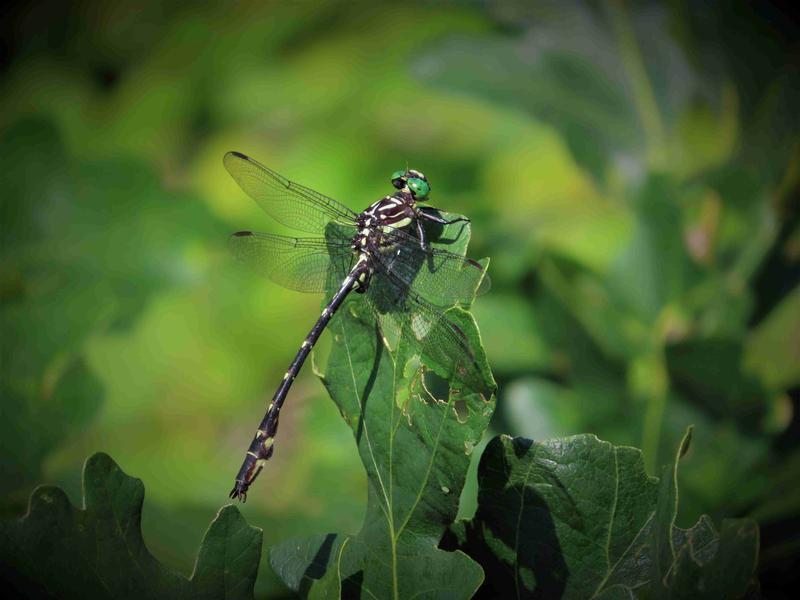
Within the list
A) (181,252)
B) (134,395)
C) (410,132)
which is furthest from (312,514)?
(410,132)

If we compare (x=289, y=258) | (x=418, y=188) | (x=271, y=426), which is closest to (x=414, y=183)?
(x=418, y=188)

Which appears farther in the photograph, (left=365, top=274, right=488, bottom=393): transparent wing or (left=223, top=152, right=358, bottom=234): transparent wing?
(left=223, top=152, right=358, bottom=234): transparent wing

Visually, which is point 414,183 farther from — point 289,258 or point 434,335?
point 434,335

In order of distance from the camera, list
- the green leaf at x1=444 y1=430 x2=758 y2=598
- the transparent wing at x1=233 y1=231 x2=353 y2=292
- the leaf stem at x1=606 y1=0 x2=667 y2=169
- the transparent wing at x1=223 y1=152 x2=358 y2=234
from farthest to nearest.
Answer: the leaf stem at x1=606 y1=0 x2=667 y2=169 < the transparent wing at x1=223 y1=152 x2=358 y2=234 < the transparent wing at x1=233 y1=231 x2=353 y2=292 < the green leaf at x1=444 y1=430 x2=758 y2=598

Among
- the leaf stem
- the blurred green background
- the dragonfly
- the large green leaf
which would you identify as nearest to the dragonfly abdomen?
the dragonfly

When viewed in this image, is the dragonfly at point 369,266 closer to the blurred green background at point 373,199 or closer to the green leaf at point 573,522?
the green leaf at point 573,522

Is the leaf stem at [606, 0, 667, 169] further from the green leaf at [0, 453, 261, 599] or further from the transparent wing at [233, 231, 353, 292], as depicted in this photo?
the green leaf at [0, 453, 261, 599]

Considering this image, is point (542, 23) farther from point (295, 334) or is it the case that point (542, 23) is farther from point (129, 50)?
point (129, 50)
